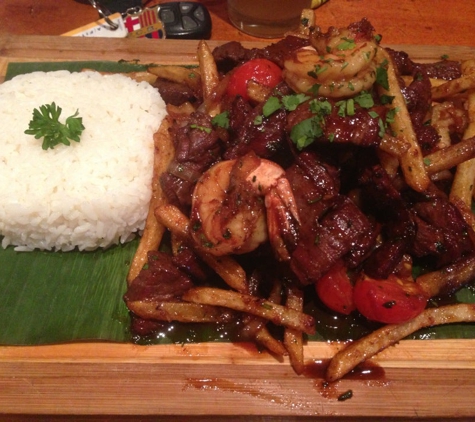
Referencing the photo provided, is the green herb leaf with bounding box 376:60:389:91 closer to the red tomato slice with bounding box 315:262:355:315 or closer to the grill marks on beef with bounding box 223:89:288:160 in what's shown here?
the grill marks on beef with bounding box 223:89:288:160

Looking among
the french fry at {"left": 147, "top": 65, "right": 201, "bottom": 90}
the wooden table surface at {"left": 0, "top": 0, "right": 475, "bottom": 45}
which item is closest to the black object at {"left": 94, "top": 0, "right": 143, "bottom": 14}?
the wooden table surface at {"left": 0, "top": 0, "right": 475, "bottom": 45}

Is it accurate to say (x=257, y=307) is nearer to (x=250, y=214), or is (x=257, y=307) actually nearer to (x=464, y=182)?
(x=250, y=214)

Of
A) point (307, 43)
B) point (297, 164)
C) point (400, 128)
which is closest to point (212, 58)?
point (307, 43)

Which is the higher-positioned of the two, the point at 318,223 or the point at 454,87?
the point at 454,87

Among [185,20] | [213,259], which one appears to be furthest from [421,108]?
[185,20]

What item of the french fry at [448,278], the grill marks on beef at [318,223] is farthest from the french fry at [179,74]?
the french fry at [448,278]

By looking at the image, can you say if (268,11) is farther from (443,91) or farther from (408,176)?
(408,176)

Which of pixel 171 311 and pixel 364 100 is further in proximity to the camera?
pixel 171 311
